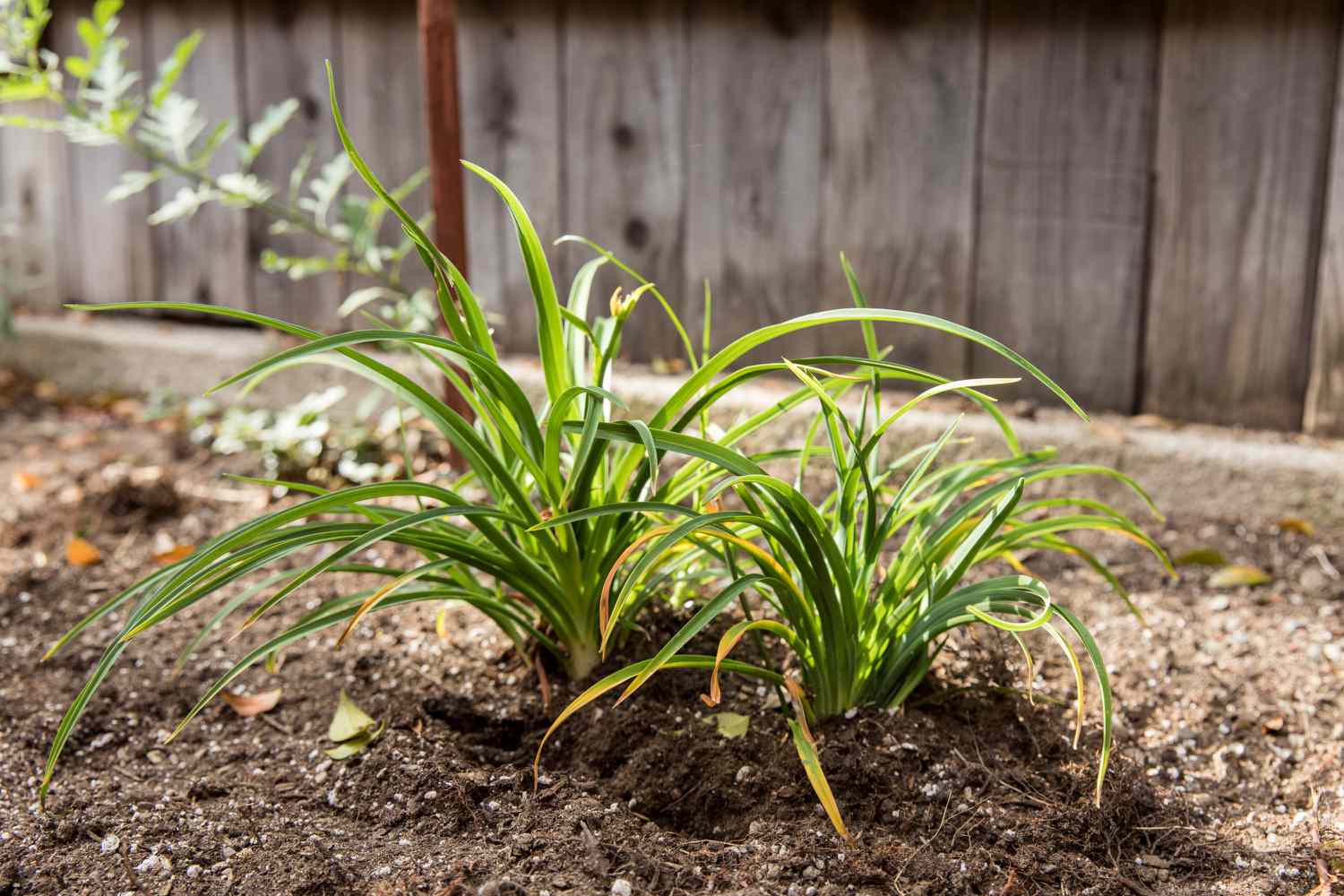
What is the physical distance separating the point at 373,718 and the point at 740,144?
1.63 meters

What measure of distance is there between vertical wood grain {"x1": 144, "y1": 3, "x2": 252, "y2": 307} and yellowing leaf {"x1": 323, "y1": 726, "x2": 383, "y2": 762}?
6.91 feet

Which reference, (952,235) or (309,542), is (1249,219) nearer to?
(952,235)

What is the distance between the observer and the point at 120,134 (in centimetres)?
230

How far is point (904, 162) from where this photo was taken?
103 inches

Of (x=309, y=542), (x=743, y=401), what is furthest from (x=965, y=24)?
(x=309, y=542)

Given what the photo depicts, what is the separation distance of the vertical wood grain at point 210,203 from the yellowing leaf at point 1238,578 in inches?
101

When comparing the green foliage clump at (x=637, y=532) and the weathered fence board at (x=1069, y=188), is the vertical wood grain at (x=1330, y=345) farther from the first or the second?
the green foliage clump at (x=637, y=532)

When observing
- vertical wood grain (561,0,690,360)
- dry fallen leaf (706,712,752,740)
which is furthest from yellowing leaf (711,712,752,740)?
vertical wood grain (561,0,690,360)

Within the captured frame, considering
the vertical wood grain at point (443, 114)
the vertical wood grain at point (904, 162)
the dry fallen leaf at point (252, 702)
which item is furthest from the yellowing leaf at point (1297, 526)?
the dry fallen leaf at point (252, 702)

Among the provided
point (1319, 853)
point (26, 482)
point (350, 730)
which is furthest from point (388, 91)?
point (1319, 853)

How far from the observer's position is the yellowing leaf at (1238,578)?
2.11 m

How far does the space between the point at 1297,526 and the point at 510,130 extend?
76.6 inches

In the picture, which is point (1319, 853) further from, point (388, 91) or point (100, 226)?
point (100, 226)

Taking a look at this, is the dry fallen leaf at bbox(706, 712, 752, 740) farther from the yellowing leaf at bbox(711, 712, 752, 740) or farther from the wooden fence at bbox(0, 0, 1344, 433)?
the wooden fence at bbox(0, 0, 1344, 433)
